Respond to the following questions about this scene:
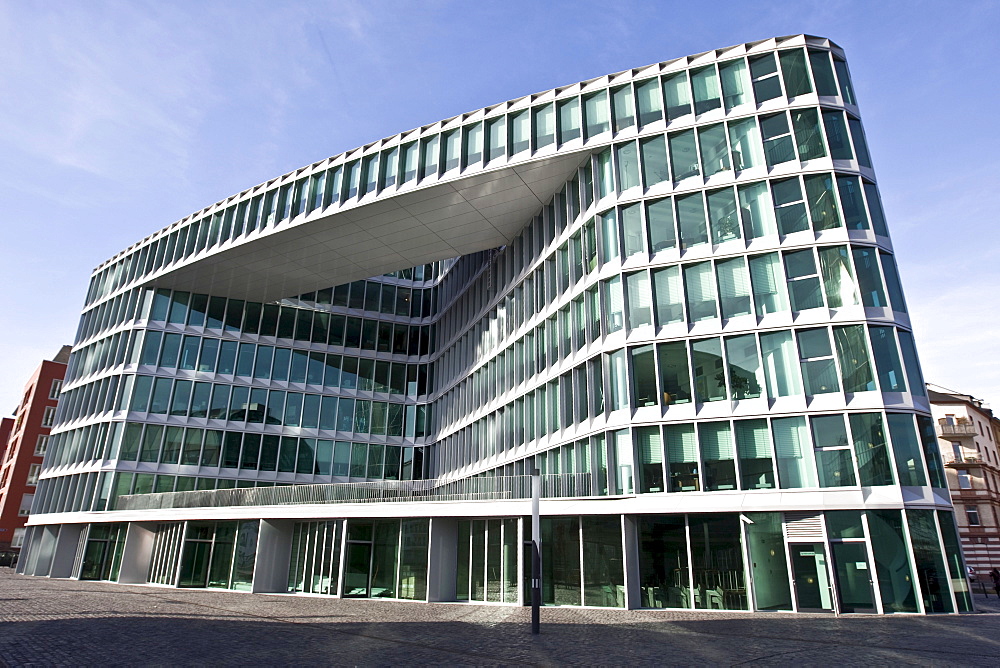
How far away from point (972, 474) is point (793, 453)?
39471mm

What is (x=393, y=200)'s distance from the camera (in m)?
31.8

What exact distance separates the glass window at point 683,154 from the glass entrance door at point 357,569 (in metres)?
18.8

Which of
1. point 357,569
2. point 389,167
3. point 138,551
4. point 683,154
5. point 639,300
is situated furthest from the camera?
A: point 138,551

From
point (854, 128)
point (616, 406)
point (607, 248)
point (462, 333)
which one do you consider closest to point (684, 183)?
point (607, 248)

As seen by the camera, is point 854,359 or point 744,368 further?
point 744,368

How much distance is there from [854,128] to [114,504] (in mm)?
41064

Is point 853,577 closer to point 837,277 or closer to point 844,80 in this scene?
point 837,277

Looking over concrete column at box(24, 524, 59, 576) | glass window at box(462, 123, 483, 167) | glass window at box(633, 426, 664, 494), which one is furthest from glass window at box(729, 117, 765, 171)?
concrete column at box(24, 524, 59, 576)

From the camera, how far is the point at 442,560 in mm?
25359

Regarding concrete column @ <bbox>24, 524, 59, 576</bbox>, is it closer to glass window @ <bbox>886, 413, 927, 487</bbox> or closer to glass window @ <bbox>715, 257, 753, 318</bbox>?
glass window @ <bbox>715, 257, 753, 318</bbox>

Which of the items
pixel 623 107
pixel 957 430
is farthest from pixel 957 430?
pixel 623 107

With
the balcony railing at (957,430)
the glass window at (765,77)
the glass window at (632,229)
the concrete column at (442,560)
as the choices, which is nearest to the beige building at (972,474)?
the balcony railing at (957,430)

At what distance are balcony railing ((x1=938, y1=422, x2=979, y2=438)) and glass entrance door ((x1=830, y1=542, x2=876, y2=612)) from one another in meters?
39.2

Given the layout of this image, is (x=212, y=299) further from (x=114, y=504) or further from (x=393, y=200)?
(x=393, y=200)
